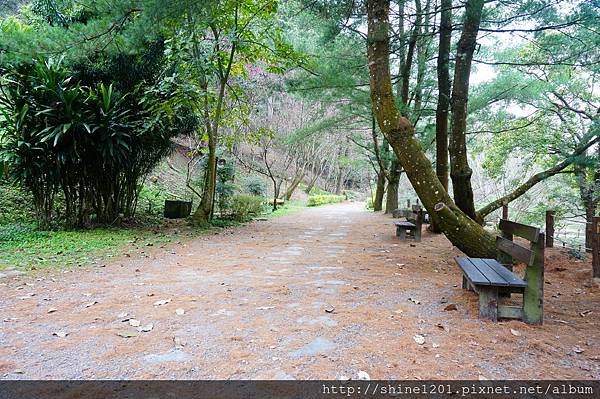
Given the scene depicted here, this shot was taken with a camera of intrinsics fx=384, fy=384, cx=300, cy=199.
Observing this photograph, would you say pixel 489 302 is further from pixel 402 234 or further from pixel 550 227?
pixel 402 234

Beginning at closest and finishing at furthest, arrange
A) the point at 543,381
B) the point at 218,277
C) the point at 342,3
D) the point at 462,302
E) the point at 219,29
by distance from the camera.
→ 1. the point at 543,381
2. the point at 462,302
3. the point at 218,277
4. the point at 342,3
5. the point at 219,29

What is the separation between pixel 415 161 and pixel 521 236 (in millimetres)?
1594

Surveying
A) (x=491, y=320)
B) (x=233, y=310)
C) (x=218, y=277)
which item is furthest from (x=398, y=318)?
(x=218, y=277)

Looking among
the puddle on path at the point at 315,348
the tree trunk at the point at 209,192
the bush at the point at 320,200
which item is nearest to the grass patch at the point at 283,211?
the bush at the point at 320,200

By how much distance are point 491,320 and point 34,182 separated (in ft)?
23.6

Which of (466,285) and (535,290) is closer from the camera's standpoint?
(535,290)

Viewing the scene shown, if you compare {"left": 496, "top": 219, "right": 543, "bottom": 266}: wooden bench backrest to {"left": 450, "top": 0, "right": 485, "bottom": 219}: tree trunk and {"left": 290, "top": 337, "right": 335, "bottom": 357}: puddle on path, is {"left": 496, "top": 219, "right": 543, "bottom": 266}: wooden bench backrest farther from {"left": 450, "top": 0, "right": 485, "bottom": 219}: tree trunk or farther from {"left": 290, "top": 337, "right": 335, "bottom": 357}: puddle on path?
{"left": 450, "top": 0, "right": 485, "bottom": 219}: tree trunk

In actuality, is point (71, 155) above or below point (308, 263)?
above

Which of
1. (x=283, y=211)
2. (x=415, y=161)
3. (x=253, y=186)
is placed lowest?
(x=283, y=211)

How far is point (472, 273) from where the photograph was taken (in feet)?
9.75

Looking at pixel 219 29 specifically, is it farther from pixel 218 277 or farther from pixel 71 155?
pixel 218 277

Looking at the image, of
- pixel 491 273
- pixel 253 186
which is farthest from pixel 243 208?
pixel 491 273

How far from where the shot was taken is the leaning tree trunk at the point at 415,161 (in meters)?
4.44

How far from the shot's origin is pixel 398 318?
2875 mm
